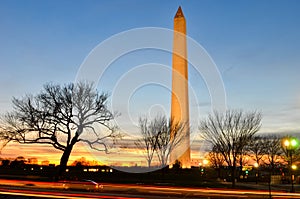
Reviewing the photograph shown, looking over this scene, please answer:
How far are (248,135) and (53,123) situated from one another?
25.9m

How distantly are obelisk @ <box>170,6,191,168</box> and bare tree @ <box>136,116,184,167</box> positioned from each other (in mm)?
1720

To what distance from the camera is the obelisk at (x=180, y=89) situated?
213ft

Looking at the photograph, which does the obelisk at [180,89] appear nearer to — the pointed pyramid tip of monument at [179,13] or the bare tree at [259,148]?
the pointed pyramid tip of monument at [179,13]

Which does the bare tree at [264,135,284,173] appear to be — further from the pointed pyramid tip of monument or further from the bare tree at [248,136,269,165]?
the pointed pyramid tip of monument

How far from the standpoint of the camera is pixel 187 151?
66.8 m

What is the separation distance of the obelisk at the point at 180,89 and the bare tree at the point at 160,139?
172 centimetres

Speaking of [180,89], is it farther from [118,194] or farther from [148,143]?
[118,194]

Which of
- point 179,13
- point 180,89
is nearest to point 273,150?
point 180,89

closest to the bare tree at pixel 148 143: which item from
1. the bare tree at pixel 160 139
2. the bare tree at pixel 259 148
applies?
the bare tree at pixel 160 139

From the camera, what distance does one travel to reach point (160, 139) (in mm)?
61469

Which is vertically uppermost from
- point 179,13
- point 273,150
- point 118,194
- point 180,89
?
point 179,13

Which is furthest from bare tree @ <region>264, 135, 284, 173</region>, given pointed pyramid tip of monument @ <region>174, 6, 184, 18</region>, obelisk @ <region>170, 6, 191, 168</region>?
pointed pyramid tip of monument @ <region>174, 6, 184, 18</region>

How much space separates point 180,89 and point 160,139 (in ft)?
33.2

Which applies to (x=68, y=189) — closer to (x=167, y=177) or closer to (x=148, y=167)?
(x=167, y=177)
